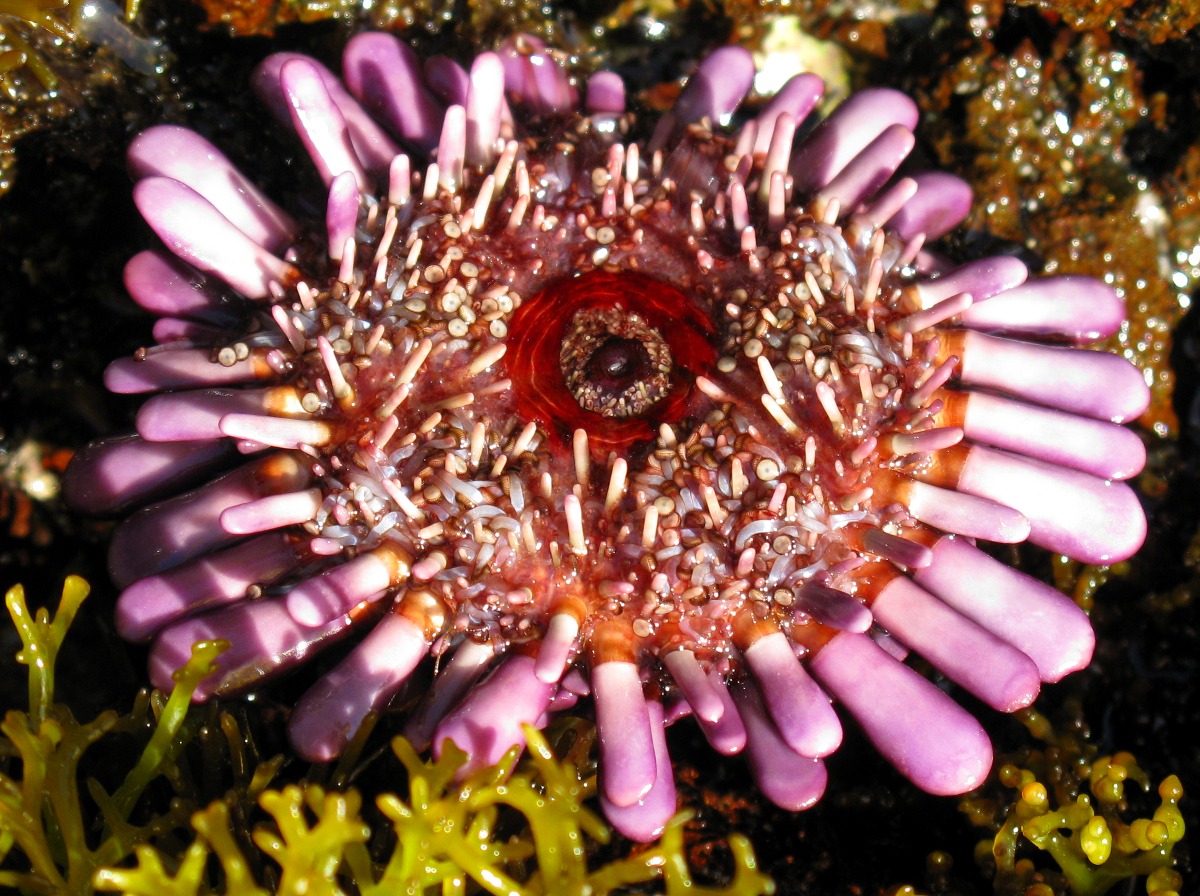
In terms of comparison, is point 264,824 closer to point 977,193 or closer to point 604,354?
point 604,354

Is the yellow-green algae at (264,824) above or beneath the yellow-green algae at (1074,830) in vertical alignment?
above

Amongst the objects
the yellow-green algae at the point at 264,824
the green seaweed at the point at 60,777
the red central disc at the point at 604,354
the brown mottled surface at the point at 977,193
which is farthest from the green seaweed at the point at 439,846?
the brown mottled surface at the point at 977,193

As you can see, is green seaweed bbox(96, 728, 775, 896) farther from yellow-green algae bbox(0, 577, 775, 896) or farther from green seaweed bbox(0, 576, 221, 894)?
green seaweed bbox(0, 576, 221, 894)

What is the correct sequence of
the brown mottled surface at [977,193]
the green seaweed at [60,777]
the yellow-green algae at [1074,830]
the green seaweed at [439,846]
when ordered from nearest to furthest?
the green seaweed at [439,846] → the green seaweed at [60,777] → the yellow-green algae at [1074,830] → the brown mottled surface at [977,193]

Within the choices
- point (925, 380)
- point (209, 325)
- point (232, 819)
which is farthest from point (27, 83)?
point (925, 380)

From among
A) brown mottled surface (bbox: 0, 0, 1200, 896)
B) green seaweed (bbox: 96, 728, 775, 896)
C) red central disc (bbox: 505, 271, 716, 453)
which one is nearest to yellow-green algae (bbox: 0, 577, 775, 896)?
green seaweed (bbox: 96, 728, 775, 896)

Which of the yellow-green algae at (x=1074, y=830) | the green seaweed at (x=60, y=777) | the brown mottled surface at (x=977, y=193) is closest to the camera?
the green seaweed at (x=60, y=777)

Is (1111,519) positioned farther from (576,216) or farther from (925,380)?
(576,216)

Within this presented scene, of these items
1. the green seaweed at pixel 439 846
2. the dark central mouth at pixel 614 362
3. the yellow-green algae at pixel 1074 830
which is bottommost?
the yellow-green algae at pixel 1074 830

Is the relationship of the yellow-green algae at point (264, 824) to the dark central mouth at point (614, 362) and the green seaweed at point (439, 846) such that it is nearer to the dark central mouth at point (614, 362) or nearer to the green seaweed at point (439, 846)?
the green seaweed at point (439, 846)
